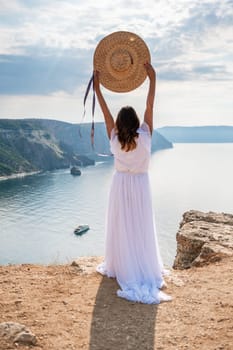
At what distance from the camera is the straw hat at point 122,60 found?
5059mm

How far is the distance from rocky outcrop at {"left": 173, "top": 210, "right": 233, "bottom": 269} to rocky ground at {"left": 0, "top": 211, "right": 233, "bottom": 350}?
598mm

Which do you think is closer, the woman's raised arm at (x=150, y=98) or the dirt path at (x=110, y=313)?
the dirt path at (x=110, y=313)

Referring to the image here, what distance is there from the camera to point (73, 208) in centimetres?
7906

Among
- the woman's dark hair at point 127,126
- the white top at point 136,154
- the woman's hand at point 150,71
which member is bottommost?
the white top at point 136,154

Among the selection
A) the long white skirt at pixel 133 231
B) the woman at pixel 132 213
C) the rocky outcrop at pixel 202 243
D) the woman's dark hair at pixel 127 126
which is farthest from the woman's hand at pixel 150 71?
the rocky outcrop at pixel 202 243

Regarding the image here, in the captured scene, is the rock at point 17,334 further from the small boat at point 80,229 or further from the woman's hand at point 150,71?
the small boat at point 80,229

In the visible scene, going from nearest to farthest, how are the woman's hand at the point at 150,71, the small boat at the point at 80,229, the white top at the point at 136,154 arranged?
the white top at the point at 136,154 → the woman's hand at the point at 150,71 → the small boat at the point at 80,229

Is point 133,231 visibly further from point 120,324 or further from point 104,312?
point 120,324

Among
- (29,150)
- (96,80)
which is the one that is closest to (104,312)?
(96,80)

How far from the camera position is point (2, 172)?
407 feet

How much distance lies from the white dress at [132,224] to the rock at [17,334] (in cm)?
168

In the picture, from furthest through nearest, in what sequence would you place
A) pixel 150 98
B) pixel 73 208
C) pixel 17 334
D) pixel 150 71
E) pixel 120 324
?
pixel 73 208
pixel 150 71
pixel 150 98
pixel 120 324
pixel 17 334

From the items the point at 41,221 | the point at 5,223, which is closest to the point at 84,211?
the point at 41,221

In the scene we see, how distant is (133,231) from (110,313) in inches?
46.5
